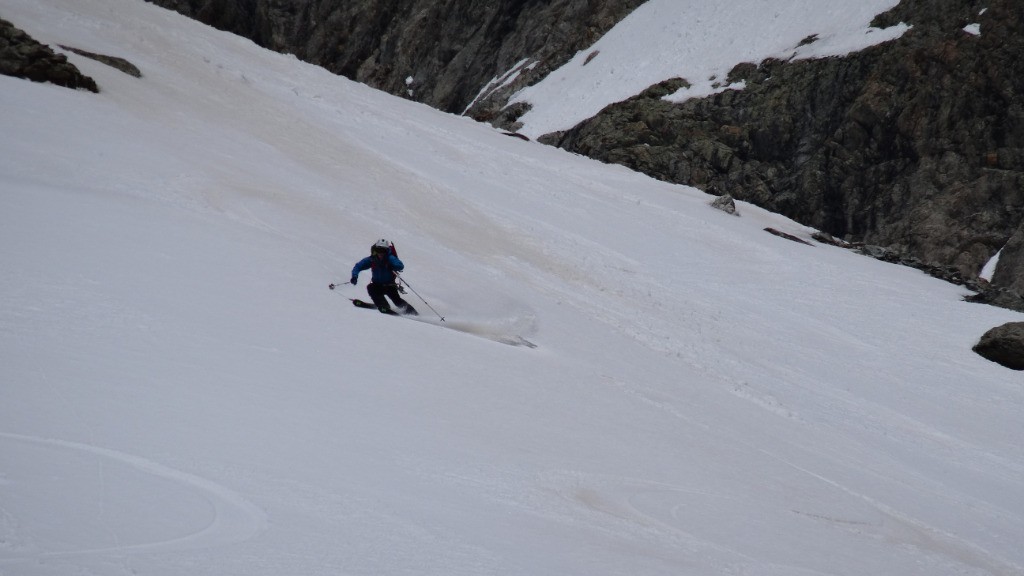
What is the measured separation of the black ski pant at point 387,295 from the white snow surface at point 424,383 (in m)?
0.46

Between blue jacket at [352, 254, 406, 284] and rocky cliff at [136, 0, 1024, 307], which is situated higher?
rocky cliff at [136, 0, 1024, 307]

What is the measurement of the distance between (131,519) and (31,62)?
58.6 ft

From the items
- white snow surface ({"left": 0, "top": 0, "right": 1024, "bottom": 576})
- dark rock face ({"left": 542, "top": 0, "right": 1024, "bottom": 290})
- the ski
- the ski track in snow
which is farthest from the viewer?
dark rock face ({"left": 542, "top": 0, "right": 1024, "bottom": 290})

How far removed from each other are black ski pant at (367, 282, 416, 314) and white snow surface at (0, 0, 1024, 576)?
0.46 m

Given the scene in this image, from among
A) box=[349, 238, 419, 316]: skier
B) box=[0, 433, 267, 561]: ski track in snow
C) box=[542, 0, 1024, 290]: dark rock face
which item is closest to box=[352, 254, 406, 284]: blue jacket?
box=[349, 238, 419, 316]: skier

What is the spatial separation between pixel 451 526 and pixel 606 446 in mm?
3260

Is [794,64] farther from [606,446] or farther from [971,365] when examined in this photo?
[606,446]

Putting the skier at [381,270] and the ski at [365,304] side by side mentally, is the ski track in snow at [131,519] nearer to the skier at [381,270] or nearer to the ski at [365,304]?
the ski at [365,304]

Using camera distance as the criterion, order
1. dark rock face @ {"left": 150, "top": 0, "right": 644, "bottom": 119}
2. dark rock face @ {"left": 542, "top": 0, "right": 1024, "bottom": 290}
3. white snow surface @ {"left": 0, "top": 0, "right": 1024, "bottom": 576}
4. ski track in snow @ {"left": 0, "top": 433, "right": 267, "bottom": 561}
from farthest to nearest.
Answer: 1. dark rock face @ {"left": 150, "top": 0, "right": 644, "bottom": 119}
2. dark rock face @ {"left": 542, "top": 0, "right": 1024, "bottom": 290}
3. white snow surface @ {"left": 0, "top": 0, "right": 1024, "bottom": 576}
4. ski track in snow @ {"left": 0, "top": 433, "right": 267, "bottom": 561}

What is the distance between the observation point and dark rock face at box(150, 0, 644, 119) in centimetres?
5778

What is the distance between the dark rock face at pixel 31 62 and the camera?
1691 centimetres

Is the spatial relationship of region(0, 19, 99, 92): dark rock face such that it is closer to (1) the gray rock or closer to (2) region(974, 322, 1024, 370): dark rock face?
(1) the gray rock

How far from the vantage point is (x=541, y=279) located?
16.3 meters

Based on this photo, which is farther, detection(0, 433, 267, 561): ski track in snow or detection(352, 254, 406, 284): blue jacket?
detection(352, 254, 406, 284): blue jacket
